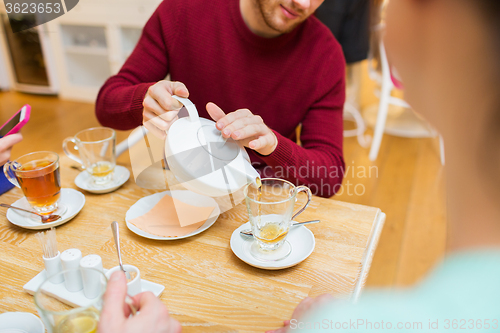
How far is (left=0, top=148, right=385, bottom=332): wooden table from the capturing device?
642 mm

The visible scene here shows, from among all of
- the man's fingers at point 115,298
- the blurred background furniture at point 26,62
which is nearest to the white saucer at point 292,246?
the man's fingers at point 115,298

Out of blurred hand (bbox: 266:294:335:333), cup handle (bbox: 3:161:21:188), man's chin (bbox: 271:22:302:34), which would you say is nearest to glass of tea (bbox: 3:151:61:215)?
cup handle (bbox: 3:161:21:188)

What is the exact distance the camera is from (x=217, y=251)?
78 cm

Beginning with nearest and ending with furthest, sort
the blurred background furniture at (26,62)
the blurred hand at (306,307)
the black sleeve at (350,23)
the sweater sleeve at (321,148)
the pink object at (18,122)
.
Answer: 1. the blurred hand at (306,307)
2. the pink object at (18,122)
3. the sweater sleeve at (321,148)
4. the black sleeve at (350,23)
5. the blurred background furniture at (26,62)

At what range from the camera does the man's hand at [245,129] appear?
0.81 m

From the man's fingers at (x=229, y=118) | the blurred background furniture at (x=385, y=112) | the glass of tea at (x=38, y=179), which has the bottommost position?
the blurred background furniture at (x=385, y=112)

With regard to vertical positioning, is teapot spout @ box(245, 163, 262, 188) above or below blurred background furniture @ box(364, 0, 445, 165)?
above

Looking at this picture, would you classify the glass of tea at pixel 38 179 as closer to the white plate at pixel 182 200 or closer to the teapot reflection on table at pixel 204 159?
the white plate at pixel 182 200

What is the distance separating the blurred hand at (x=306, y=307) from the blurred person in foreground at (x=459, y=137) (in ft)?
0.74

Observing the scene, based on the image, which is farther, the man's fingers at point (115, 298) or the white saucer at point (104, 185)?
the white saucer at point (104, 185)

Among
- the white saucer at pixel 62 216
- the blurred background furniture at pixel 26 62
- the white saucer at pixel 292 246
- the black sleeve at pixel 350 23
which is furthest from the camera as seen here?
the blurred background furniture at pixel 26 62

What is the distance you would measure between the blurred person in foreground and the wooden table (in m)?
0.31

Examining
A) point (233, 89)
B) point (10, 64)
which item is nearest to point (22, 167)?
point (233, 89)

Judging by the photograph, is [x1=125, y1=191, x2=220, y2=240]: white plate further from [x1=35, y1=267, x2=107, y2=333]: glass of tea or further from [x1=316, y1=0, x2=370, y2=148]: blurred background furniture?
[x1=316, y1=0, x2=370, y2=148]: blurred background furniture
